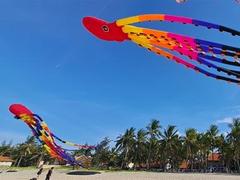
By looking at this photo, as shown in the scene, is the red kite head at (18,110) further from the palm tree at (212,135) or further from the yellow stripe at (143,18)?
the palm tree at (212,135)

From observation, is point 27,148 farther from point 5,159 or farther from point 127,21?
point 127,21

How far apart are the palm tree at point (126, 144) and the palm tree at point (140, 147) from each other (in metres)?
1.25

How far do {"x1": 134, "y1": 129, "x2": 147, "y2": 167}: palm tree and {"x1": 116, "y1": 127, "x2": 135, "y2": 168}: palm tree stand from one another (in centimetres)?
125

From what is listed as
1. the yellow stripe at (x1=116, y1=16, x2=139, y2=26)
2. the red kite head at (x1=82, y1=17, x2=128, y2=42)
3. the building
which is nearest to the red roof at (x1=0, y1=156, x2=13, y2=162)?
the building

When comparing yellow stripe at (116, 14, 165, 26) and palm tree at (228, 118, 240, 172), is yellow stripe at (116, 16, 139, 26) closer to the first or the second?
yellow stripe at (116, 14, 165, 26)

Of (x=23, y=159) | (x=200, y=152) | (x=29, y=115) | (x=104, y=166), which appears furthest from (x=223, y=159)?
(x=23, y=159)

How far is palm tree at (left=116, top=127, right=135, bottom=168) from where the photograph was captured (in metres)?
73.4

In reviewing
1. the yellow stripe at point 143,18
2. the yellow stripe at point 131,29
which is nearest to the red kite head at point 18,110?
the yellow stripe at point 131,29

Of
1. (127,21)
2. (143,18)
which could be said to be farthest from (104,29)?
(143,18)

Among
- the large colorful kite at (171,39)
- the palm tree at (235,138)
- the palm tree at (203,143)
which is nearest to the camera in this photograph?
the large colorful kite at (171,39)

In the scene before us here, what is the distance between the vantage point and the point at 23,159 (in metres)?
92.0

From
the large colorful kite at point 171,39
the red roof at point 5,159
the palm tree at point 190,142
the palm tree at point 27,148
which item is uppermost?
the palm tree at point 190,142

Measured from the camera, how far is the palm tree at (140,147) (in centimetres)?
7269

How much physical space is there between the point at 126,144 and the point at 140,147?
3731 millimetres
